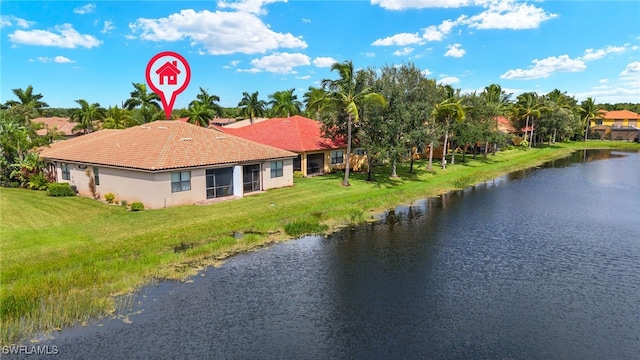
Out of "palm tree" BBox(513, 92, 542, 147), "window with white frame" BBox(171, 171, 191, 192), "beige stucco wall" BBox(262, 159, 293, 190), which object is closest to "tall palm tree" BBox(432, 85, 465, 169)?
"beige stucco wall" BBox(262, 159, 293, 190)

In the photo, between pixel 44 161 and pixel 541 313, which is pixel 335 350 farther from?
pixel 44 161

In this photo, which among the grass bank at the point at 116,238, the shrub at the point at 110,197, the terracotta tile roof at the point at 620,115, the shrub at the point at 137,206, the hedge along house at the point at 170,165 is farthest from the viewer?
the terracotta tile roof at the point at 620,115

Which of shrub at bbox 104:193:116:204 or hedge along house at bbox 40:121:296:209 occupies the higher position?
hedge along house at bbox 40:121:296:209

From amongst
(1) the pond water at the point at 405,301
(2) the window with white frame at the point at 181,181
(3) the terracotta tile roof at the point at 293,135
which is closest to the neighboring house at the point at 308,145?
(3) the terracotta tile roof at the point at 293,135

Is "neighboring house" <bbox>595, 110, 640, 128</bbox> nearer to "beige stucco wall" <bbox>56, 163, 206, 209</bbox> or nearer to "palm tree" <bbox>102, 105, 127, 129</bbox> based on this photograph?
"palm tree" <bbox>102, 105, 127, 129</bbox>

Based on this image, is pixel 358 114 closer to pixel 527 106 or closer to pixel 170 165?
pixel 170 165

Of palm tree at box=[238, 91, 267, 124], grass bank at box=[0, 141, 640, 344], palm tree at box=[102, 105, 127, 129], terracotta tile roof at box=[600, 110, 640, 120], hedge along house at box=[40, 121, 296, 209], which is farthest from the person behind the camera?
terracotta tile roof at box=[600, 110, 640, 120]

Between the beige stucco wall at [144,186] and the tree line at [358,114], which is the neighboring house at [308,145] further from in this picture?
the beige stucco wall at [144,186]
